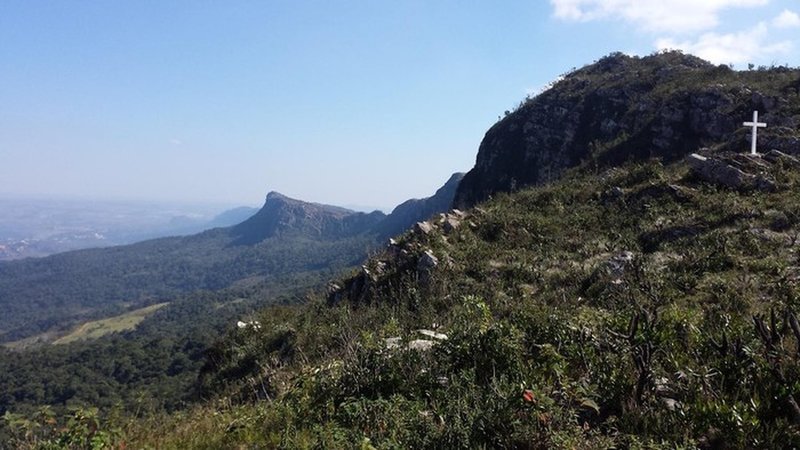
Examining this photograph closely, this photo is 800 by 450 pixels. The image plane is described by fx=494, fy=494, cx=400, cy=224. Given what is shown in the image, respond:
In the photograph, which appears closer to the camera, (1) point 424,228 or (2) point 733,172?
(2) point 733,172

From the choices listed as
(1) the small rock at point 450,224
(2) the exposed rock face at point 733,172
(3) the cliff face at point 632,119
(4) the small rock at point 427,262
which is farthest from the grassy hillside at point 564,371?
(3) the cliff face at point 632,119

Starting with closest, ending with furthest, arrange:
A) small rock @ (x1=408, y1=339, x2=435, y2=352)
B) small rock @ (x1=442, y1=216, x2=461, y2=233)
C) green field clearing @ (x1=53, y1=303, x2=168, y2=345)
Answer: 1. small rock @ (x1=408, y1=339, x2=435, y2=352)
2. small rock @ (x1=442, y1=216, x2=461, y2=233)
3. green field clearing @ (x1=53, y1=303, x2=168, y2=345)

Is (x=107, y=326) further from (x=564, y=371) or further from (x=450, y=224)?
(x=564, y=371)

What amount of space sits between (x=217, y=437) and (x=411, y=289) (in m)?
7.27

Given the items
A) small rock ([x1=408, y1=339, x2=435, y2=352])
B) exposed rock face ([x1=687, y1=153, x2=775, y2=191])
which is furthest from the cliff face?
small rock ([x1=408, y1=339, x2=435, y2=352])

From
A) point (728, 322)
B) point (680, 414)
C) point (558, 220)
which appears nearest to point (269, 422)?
point (680, 414)

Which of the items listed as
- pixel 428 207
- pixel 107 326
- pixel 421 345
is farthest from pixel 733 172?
pixel 107 326

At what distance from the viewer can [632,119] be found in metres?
31.5

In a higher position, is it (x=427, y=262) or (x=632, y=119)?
(x=632, y=119)

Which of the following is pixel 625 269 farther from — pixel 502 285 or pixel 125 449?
pixel 125 449

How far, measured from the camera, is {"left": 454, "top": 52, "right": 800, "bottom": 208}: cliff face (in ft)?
80.6

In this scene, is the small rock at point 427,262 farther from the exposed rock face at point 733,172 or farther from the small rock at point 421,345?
the exposed rock face at point 733,172

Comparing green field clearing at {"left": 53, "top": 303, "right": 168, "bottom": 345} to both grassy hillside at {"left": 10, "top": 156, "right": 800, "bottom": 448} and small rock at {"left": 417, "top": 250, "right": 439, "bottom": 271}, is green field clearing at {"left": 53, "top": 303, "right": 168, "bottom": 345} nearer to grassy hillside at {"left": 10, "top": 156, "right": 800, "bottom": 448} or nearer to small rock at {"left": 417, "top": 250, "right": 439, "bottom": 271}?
small rock at {"left": 417, "top": 250, "right": 439, "bottom": 271}

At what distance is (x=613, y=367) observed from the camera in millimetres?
4672
